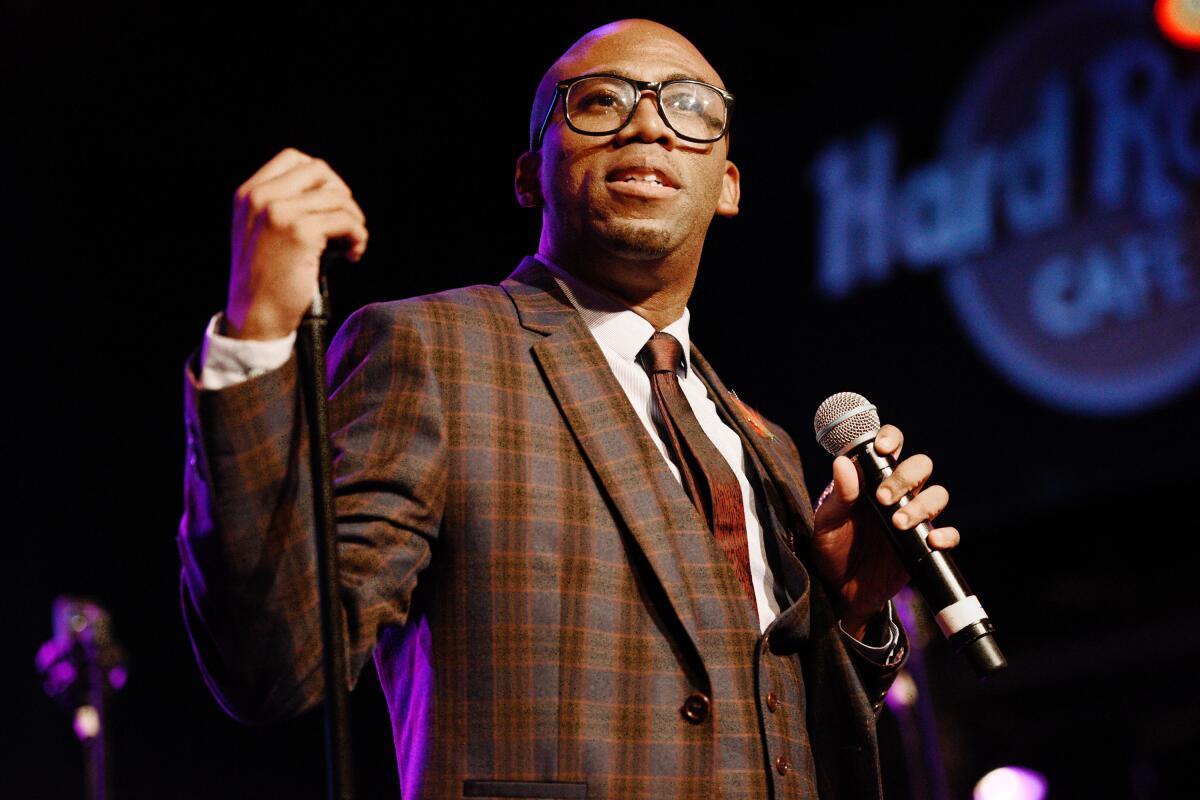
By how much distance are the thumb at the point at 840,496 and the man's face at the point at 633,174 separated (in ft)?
1.44

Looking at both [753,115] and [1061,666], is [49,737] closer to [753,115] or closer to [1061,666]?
[753,115]

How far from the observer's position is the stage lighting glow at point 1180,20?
15.1 ft

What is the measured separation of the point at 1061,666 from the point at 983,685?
1.51ft

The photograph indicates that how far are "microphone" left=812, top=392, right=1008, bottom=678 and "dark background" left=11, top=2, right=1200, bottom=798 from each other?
3166 mm

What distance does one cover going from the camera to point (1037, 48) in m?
5.02

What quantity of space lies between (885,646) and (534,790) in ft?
2.27

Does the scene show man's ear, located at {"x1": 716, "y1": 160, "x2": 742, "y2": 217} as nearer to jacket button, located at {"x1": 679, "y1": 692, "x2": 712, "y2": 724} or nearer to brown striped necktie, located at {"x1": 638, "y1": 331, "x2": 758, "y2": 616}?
brown striped necktie, located at {"x1": 638, "y1": 331, "x2": 758, "y2": 616}

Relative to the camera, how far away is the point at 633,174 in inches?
76.8

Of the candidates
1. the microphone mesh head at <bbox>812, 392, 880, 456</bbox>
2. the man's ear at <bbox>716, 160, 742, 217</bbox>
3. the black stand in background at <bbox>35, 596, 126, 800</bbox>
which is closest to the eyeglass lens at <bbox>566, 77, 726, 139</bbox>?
the man's ear at <bbox>716, 160, 742, 217</bbox>

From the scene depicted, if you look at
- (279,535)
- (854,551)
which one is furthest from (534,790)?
(854,551)

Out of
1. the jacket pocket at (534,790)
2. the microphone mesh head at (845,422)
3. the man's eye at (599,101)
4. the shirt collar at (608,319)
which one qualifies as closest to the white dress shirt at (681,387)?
the shirt collar at (608,319)

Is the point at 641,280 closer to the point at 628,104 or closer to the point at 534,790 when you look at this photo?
the point at 628,104

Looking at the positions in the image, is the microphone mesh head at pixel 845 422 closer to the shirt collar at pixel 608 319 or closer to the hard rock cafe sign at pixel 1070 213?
the shirt collar at pixel 608 319

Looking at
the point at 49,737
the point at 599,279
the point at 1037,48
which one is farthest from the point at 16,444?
the point at 1037,48
